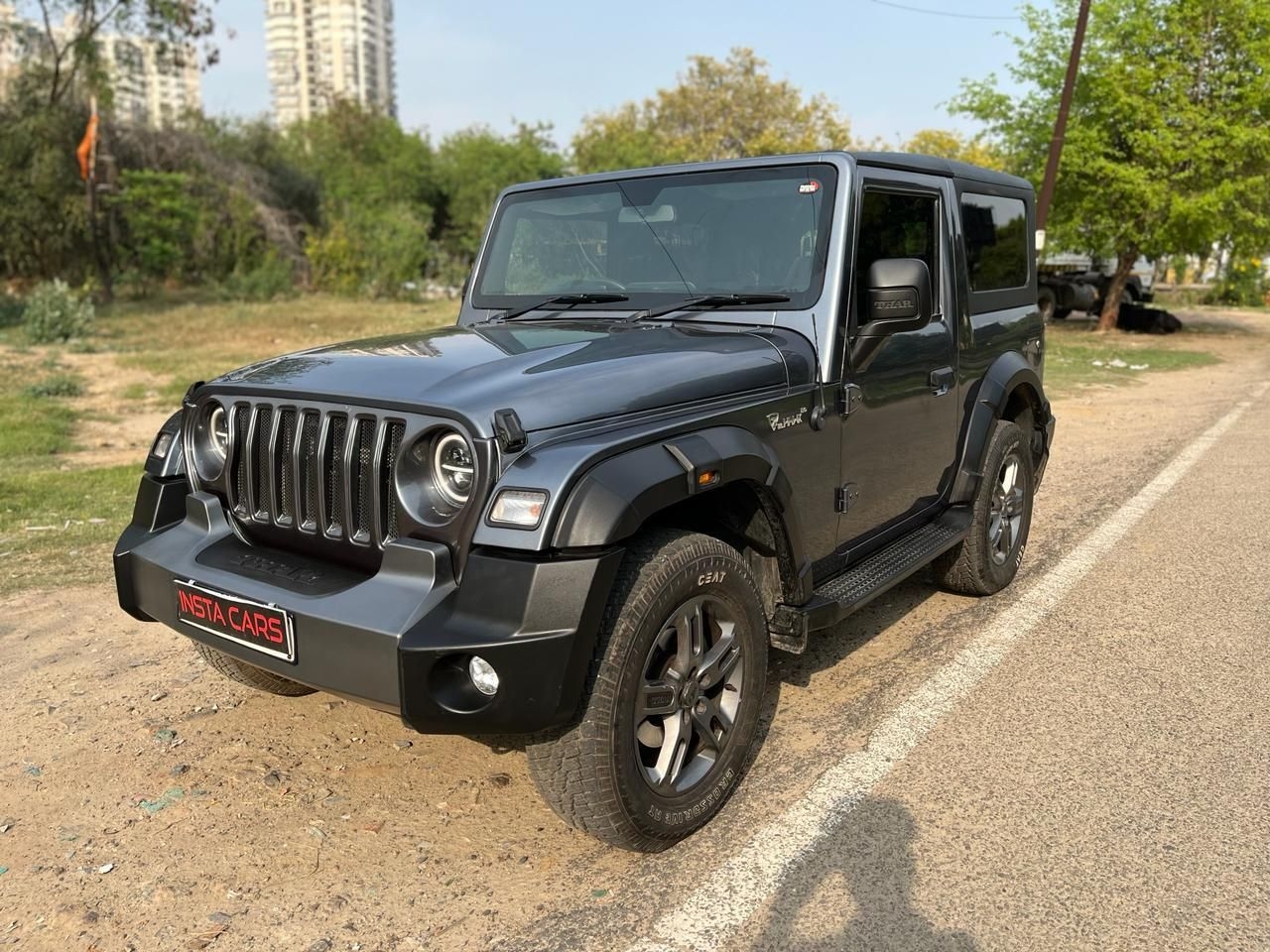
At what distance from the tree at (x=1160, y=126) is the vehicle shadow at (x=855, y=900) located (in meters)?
20.2

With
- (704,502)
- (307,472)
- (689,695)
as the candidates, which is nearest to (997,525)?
(704,502)

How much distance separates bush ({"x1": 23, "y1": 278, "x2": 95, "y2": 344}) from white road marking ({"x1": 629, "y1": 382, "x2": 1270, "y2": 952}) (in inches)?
706

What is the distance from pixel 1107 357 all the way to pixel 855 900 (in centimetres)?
1766

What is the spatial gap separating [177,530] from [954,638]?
3220 mm

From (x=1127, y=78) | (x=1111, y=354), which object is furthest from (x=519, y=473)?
(x=1127, y=78)

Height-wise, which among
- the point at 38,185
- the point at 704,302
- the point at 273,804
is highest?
the point at 38,185

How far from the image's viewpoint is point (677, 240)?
12.5 ft

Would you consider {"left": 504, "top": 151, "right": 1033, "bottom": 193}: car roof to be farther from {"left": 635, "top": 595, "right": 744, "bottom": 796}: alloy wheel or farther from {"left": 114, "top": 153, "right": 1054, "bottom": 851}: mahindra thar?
{"left": 635, "top": 595, "right": 744, "bottom": 796}: alloy wheel

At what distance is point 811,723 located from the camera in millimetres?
3646

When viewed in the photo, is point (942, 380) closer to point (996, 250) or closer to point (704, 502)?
point (996, 250)

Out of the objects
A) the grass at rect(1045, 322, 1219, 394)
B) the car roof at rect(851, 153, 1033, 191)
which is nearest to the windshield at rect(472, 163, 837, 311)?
the car roof at rect(851, 153, 1033, 191)

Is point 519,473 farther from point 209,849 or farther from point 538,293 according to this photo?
point 538,293

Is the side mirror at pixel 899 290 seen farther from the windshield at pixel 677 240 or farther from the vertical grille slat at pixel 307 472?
the vertical grille slat at pixel 307 472

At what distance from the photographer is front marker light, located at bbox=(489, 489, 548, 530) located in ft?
7.95
